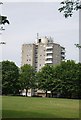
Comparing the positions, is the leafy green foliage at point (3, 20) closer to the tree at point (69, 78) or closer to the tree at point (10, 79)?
the tree at point (69, 78)

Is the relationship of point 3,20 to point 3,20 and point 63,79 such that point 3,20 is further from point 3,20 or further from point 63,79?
point 63,79

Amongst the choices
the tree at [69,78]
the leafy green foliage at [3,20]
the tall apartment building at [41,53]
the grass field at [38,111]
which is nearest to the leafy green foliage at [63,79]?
the tree at [69,78]

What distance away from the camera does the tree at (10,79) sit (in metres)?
75.0

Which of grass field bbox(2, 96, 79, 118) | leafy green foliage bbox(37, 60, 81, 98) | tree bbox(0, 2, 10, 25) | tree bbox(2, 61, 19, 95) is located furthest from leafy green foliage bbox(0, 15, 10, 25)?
tree bbox(2, 61, 19, 95)

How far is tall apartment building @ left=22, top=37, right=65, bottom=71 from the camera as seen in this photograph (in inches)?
4700

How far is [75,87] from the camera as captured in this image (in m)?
73.1

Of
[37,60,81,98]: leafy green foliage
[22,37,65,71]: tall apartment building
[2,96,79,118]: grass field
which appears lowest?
[2,96,79,118]: grass field

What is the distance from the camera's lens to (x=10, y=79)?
253 feet

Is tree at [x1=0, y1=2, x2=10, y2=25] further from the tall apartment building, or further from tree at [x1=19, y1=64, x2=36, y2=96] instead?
the tall apartment building

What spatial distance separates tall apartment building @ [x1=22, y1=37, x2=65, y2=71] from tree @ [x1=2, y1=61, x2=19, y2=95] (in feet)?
130

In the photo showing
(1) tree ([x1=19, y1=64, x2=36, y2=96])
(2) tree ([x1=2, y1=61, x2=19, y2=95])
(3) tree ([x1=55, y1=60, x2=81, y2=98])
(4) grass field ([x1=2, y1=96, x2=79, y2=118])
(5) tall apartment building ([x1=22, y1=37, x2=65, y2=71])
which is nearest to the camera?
(4) grass field ([x1=2, y1=96, x2=79, y2=118])

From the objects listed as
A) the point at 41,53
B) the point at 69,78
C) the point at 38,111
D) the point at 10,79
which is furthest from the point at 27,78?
the point at 38,111

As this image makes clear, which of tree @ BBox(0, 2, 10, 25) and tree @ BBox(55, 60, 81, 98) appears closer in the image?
tree @ BBox(0, 2, 10, 25)

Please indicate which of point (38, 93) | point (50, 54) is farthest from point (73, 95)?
point (50, 54)
